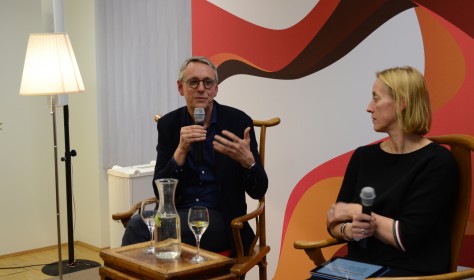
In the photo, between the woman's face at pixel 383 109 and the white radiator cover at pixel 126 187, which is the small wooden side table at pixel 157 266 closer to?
the woman's face at pixel 383 109

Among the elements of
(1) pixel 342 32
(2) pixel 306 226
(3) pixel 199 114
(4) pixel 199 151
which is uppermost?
(1) pixel 342 32

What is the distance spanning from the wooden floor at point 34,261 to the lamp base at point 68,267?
50 millimetres

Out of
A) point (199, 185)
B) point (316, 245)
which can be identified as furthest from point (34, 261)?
point (316, 245)

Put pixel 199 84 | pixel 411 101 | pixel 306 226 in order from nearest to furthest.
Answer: pixel 411 101 < pixel 199 84 < pixel 306 226

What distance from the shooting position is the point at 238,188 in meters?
2.91

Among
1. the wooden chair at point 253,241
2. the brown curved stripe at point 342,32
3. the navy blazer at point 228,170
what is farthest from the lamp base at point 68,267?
the brown curved stripe at point 342,32

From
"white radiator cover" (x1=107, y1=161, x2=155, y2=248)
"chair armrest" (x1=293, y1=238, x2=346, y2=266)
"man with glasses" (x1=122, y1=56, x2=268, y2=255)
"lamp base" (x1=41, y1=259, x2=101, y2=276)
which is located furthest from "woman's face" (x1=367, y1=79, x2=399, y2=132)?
"lamp base" (x1=41, y1=259, x2=101, y2=276)

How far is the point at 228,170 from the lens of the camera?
2881 mm

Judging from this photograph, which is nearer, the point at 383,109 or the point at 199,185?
the point at 383,109

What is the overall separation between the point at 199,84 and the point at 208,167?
1.33ft

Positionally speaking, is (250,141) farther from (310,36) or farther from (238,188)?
(310,36)

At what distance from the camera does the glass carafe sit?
7.41 feet

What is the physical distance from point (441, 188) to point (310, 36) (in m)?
1.21

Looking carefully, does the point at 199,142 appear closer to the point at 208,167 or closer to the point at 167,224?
the point at 208,167
